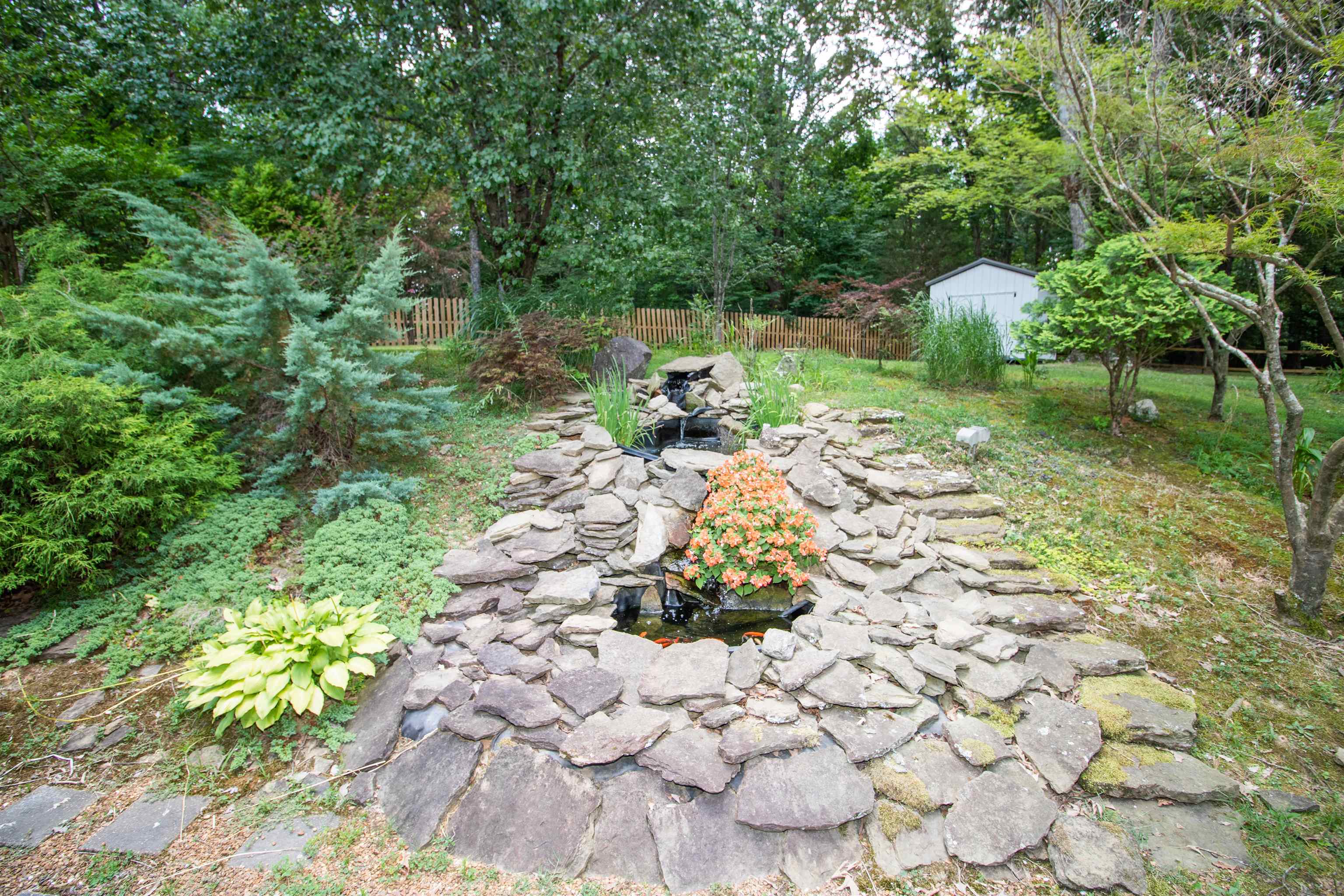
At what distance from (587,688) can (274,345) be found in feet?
9.13

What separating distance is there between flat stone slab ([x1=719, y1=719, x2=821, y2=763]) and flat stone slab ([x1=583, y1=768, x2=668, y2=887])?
0.29 m

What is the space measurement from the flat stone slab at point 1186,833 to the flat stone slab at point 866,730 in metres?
0.74

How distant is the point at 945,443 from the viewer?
4.57 m

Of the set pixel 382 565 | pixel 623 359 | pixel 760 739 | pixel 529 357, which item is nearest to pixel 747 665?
pixel 760 739

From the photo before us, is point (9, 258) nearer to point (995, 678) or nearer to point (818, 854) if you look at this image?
point (818, 854)

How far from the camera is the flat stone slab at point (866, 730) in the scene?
2.27m

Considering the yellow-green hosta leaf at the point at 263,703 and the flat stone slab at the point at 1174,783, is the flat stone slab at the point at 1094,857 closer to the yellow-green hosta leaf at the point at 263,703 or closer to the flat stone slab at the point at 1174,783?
the flat stone slab at the point at 1174,783

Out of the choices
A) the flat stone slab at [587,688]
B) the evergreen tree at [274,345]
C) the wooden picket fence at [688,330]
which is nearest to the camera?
the flat stone slab at [587,688]

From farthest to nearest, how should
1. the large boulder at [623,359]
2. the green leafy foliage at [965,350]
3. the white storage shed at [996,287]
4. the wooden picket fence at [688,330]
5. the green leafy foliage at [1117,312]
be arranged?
the white storage shed at [996,287] → the wooden picket fence at [688,330] → the large boulder at [623,359] → the green leafy foliage at [965,350] → the green leafy foliage at [1117,312]

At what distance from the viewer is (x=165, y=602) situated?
9.01 feet

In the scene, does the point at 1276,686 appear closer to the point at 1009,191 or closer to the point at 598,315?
the point at 598,315

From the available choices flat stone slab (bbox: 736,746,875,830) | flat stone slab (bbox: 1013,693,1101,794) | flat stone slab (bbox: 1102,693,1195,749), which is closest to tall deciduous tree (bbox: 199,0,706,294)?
flat stone slab (bbox: 736,746,875,830)

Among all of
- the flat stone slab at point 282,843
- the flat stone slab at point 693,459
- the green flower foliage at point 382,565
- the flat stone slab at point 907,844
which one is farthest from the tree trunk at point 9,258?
the flat stone slab at point 907,844

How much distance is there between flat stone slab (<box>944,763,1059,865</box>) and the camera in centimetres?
202
